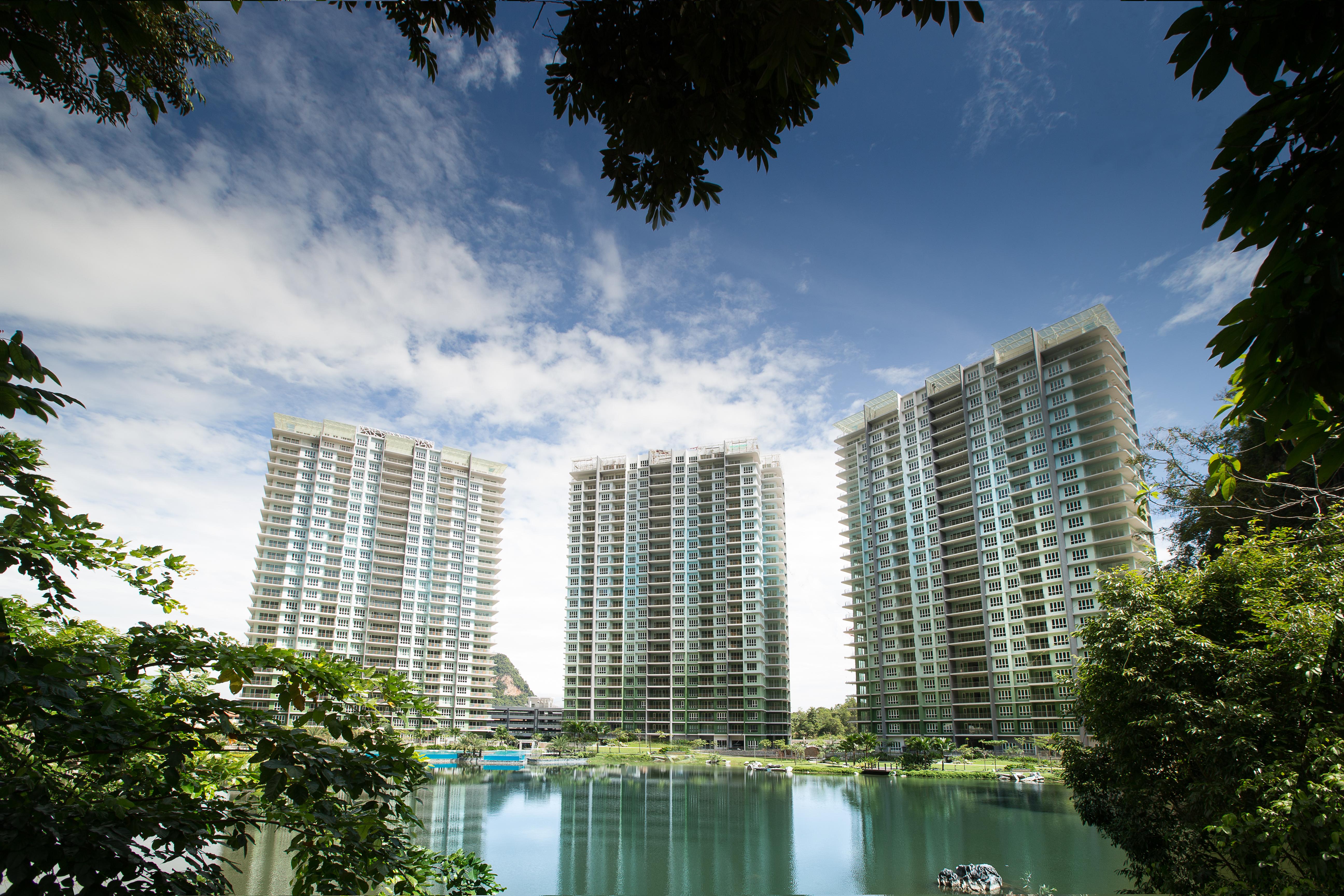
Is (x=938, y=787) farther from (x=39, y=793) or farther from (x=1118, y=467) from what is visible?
(x=39, y=793)

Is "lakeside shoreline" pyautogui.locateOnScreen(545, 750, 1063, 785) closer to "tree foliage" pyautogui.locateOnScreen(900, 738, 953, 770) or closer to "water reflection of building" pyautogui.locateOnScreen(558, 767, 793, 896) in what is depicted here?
"tree foliage" pyautogui.locateOnScreen(900, 738, 953, 770)

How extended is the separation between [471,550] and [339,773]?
103 meters

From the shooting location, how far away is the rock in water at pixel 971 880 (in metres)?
20.5

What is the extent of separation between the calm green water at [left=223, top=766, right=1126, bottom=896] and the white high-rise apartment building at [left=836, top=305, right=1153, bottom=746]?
809 inches

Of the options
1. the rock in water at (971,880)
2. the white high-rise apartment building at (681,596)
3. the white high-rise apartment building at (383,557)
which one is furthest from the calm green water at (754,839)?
the white high-rise apartment building at (383,557)

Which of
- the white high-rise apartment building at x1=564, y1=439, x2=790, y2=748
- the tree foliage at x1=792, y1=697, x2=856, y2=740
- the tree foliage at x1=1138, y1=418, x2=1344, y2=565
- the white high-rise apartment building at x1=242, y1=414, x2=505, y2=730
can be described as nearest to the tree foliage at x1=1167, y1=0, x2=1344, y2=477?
the tree foliage at x1=1138, y1=418, x2=1344, y2=565

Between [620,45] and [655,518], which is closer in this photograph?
[620,45]

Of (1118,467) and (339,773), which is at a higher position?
(1118,467)

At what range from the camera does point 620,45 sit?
5.16 meters

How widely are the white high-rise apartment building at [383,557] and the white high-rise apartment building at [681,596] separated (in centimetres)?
1379

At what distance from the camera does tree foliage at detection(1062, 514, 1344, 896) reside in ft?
27.4

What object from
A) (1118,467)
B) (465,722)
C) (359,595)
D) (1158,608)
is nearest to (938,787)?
(1118,467)

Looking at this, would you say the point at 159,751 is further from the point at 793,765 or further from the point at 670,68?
the point at 793,765

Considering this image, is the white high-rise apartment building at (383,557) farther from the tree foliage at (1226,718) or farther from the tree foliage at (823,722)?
the tree foliage at (1226,718)
